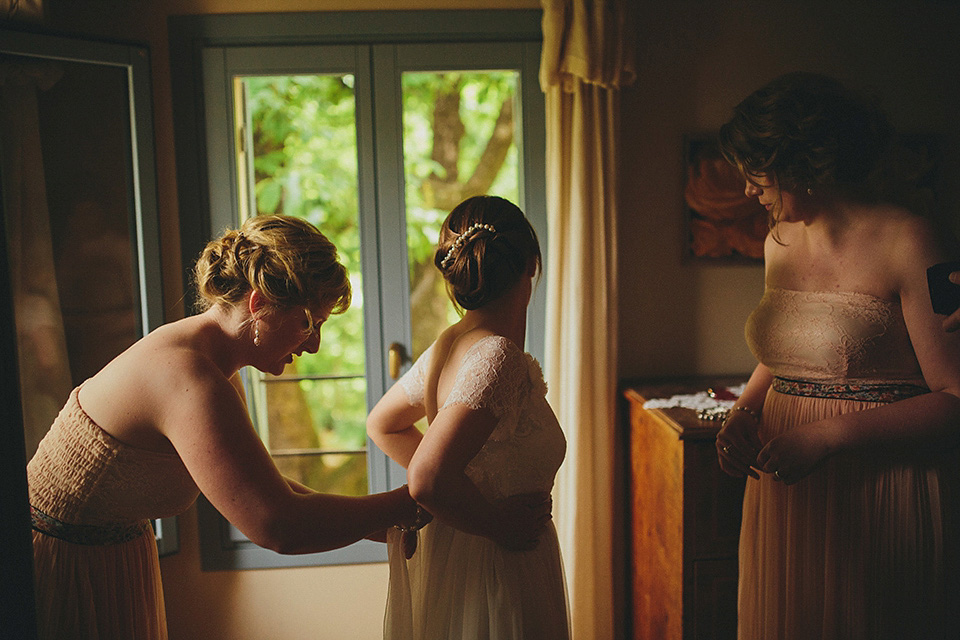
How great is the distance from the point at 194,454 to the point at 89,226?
5.16 feet

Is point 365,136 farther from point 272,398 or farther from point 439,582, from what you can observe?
point 439,582

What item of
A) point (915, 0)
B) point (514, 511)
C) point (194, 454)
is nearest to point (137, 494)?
point (194, 454)

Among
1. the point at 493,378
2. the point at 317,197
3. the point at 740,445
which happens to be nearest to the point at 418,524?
the point at 493,378

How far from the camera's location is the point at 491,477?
136 centimetres

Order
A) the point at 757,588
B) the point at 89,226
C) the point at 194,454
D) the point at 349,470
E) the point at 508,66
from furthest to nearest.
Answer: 1. the point at 349,470
2. the point at 508,66
3. the point at 89,226
4. the point at 757,588
5. the point at 194,454

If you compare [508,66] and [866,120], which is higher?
[508,66]

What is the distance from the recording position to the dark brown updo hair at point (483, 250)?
50.9 inches

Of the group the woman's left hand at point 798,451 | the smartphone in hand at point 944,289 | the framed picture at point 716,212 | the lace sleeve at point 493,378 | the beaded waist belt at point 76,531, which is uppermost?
the framed picture at point 716,212

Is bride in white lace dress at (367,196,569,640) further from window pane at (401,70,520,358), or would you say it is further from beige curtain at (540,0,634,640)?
window pane at (401,70,520,358)

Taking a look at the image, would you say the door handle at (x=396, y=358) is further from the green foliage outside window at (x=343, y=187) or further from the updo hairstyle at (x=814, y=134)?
the updo hairstyle at (x=814, y=134)

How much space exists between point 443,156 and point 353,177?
2.97ft

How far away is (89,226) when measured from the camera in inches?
90.9

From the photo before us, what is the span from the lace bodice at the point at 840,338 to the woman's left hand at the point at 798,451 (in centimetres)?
15

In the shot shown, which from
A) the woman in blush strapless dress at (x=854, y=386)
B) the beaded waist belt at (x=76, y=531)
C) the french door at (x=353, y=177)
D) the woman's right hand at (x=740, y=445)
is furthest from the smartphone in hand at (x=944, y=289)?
the beaded waist belt at (x=76, y=531)
